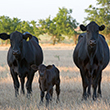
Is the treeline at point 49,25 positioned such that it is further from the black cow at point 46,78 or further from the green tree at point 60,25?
the black cow at point 46,78

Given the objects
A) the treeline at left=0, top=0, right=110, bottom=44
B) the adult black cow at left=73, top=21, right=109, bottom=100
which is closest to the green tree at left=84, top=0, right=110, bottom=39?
the treeline at left=0, top=0, right=110, bottom=44

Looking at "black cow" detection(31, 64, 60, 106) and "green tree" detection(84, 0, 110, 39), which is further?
"green tree" detection(84, 0, 110, 39)

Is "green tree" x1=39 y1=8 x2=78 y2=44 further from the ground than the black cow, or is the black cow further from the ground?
"green tree" x1=39 y1=8 x2=78 y2=44

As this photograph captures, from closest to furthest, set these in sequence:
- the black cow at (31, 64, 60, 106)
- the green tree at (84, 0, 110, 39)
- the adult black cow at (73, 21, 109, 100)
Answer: the black cow at (31, 64, 60, 106), the adult black cow at (73, 21, 109, 100), the green tree at (84, 0, 110, 39)

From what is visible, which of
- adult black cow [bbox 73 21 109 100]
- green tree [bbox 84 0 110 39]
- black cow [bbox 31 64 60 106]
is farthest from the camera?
green tree [bbox 84 0 110 39]

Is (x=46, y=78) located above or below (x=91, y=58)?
below

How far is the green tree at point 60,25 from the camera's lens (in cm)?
5921

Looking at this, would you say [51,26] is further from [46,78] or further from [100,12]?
[46,78]

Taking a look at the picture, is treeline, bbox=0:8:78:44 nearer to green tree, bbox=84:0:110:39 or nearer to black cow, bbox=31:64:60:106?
green tree, bbox=84:0:110:39

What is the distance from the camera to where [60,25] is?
6109cm

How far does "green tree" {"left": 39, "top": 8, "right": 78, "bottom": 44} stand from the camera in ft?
194

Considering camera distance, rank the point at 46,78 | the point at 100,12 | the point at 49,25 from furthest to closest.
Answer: the point at 49,25 → the point at 100,12 → the point at 46,78

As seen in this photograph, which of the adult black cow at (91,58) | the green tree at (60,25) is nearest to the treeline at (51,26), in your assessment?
the green tree at (60,25)

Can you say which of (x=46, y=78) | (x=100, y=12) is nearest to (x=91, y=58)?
(x=46, y=78)
